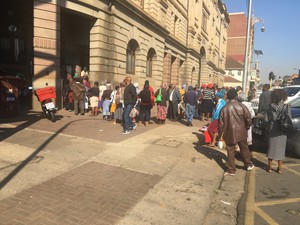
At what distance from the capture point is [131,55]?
2022 cm

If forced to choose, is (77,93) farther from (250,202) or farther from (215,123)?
(250,202)

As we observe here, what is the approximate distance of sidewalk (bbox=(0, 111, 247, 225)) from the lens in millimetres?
4004

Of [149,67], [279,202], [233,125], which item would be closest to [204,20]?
[149,67]

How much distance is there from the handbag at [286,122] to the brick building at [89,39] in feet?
34.3

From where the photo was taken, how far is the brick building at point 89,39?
1295cm

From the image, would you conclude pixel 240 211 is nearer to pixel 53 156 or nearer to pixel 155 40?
pixel 53 156

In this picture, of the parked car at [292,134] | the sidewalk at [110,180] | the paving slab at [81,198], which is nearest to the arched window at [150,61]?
the sidewalk at [110,180]

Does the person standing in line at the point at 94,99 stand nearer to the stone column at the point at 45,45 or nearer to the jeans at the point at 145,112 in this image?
the stone column at the point at 45,45

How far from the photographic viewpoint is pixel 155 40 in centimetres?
2339

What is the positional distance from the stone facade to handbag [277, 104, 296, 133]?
1049 cm

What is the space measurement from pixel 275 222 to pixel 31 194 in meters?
3.73

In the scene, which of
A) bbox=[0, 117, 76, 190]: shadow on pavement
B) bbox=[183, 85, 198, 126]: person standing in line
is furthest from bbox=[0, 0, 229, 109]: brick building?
bbox=[183, 85, 198, 126]: person standing in line

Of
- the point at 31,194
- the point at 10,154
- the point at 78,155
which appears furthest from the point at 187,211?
the point at 10,154

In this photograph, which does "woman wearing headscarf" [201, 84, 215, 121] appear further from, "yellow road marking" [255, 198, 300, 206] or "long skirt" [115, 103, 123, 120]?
"yellow road marking" [255, 198, 300, 206]
